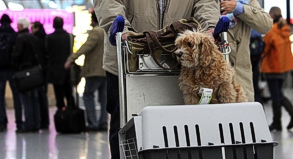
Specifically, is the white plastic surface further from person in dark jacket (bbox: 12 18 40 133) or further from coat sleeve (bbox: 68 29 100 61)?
person in dark jacket (bbox: 12 18 40 133)

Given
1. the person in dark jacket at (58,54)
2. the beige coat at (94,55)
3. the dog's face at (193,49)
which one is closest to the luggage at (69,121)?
the person in dark jacket at (58,54)

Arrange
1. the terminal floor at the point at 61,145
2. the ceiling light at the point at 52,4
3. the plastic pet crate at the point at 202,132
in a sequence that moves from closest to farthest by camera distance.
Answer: the plastic pet crate at the point at 202,132, the terminal floor at the point at 61,145, the ceiling light at the point at 52,4

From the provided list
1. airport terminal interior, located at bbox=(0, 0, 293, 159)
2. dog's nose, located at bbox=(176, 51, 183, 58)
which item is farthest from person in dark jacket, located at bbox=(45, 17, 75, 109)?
dog's nose, located at bbox=(176, 51, 183, 58)

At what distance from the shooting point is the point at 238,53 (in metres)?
5.82

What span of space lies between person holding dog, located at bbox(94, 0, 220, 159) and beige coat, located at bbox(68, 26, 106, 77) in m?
5.65

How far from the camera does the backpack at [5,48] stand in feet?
36.4

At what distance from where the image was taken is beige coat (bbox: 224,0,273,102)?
5750 millimetres

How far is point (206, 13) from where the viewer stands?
4.91 metres

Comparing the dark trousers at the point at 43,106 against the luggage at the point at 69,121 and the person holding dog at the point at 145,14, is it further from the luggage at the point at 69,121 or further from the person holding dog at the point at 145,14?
the person holding dog at the point at 145,14

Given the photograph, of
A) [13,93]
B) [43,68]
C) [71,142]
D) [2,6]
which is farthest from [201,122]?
[2,6]

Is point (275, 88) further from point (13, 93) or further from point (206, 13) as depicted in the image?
point (206, 13)

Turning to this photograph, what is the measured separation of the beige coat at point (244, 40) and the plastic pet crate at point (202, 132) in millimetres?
1609

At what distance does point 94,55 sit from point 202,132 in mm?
6961

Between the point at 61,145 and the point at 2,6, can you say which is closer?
the point at 61,145
